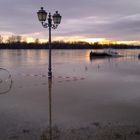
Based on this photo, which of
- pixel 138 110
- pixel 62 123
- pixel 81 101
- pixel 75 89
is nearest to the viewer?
pixel 62 123

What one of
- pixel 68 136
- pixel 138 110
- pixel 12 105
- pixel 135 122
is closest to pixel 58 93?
pixel 12 105

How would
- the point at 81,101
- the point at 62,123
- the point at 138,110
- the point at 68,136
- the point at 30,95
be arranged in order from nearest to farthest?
the point at 68,136, the point at 62,123, the point at 138,110, the point at 81,101, the point at 30,95

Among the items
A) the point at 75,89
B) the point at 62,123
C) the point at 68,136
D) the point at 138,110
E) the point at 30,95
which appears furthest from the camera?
the point at 75,89

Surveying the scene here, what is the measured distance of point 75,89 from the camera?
19406 mm

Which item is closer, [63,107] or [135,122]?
[135,122]

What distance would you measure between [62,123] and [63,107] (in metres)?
2.76

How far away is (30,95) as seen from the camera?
1673 centimetres

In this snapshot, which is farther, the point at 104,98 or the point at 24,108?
the point at 104,98

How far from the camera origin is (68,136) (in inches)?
369

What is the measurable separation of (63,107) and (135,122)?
3.97 meters

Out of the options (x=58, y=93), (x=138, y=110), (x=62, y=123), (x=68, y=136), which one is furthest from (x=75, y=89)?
(x=68, y=136)

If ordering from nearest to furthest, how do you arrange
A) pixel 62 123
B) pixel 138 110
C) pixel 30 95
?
pixel 62 123, pixel 138 110, pixel 30 95

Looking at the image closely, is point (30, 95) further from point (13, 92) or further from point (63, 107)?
point (63, 107)

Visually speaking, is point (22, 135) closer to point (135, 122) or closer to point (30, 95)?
point (135, 122)
